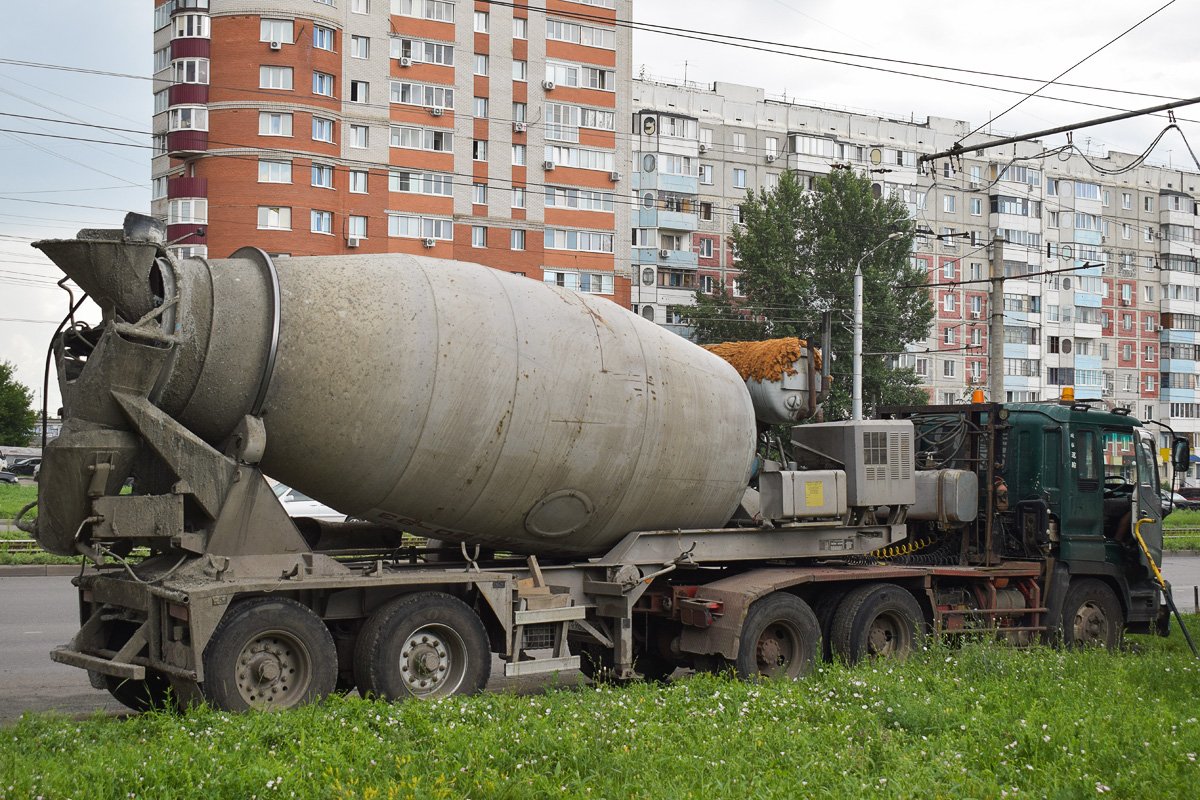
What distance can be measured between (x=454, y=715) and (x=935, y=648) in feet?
15.9

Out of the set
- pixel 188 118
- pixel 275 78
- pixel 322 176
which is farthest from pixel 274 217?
pixel 275 78

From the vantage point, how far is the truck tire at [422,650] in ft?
25.0

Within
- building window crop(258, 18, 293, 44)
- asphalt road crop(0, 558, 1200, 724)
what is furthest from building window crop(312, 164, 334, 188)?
asphalt road crop(0, 558, 1200, 724)

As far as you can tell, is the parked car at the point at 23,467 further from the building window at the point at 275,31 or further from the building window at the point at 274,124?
the building window at the point at 275,31

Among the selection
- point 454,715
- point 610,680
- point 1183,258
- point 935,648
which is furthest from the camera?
point 1183,258

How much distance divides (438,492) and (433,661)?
1215 mm

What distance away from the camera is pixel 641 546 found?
30.7ft

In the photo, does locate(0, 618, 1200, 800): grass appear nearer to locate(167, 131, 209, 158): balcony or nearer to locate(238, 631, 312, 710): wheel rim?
locate(238, 631, 312, 710): wheel rim

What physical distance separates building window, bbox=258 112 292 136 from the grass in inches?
1573

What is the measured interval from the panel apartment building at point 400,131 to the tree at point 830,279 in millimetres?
5942

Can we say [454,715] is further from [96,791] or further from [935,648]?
[935,648]

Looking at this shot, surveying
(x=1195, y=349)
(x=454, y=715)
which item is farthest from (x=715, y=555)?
(x=1195, y=349)

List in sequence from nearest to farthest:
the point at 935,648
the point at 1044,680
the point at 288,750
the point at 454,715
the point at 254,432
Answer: the point at 288,750 → the point at 454,715 → the point at 254,432 → the point at 1044,680 → the point at 935,648

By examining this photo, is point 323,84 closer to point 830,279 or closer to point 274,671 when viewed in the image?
point 830,279
